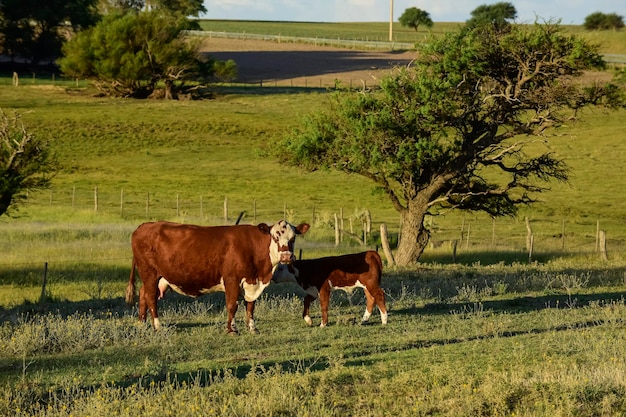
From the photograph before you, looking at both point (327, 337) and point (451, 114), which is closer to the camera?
point (327, 337)

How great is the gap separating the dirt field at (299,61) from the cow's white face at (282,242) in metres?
77.2

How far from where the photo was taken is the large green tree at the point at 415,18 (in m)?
172

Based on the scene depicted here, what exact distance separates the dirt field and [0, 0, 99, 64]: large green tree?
14.9 meters

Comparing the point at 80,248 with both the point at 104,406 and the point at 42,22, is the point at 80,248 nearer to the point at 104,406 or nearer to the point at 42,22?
the point at 104,406

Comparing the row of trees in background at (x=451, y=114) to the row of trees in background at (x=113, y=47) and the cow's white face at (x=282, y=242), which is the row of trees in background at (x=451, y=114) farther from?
the row of trees in background at (x=113, y=47)

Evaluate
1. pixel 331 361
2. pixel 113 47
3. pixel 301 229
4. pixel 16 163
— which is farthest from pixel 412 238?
pixel 113 47

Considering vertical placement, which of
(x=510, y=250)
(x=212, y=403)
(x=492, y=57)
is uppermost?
(x=492, y=57)

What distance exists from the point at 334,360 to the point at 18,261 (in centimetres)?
1942

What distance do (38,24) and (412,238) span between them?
2822 inches

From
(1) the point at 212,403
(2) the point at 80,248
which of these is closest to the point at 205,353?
(1) the point at 212,403

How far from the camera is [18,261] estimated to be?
29.7 m

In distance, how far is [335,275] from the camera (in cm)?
1680

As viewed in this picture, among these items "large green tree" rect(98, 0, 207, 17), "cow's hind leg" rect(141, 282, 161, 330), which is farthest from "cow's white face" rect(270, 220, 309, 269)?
"large green tree" rect(98, 0, 207, 17)

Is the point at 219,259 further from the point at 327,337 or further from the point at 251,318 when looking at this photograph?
the point at 327,337
